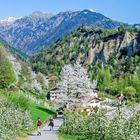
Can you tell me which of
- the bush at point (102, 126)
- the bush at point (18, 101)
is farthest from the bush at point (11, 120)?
the bush at point (102, 126)


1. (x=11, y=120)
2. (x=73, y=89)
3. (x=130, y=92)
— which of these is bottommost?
(x=130, y=92)

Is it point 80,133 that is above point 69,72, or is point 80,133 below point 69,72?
below

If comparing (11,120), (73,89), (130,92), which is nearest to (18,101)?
(11,120)

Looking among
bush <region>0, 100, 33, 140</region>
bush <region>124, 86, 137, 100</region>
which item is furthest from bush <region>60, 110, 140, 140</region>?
bush <region>124, 86, 137, 100</region>

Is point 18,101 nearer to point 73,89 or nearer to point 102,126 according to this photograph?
point 102,126

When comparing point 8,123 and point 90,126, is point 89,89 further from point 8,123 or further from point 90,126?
point 8,123

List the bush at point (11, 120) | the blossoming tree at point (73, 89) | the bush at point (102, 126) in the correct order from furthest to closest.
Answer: the blossoming tree at point (73, 89) → the bush at point (11, 120) → the bush at point (102, 126)

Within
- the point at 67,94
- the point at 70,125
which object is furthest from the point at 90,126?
the point at 67,94

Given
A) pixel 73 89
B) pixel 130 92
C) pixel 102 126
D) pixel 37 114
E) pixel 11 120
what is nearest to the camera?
pixel 102 126

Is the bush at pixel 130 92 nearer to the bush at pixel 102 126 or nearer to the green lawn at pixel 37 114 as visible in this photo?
the green lawn at pixel 37 114

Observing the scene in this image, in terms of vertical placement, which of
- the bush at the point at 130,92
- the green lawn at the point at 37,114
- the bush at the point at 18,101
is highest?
the bush at the point at 18,101

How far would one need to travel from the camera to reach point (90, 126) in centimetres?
4009

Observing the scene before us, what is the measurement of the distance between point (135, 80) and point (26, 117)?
105 m

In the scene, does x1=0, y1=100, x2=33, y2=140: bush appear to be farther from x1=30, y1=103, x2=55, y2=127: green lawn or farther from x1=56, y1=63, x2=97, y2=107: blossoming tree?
x1=56, y1=63, x2=97, y2=107: blossoming tree
